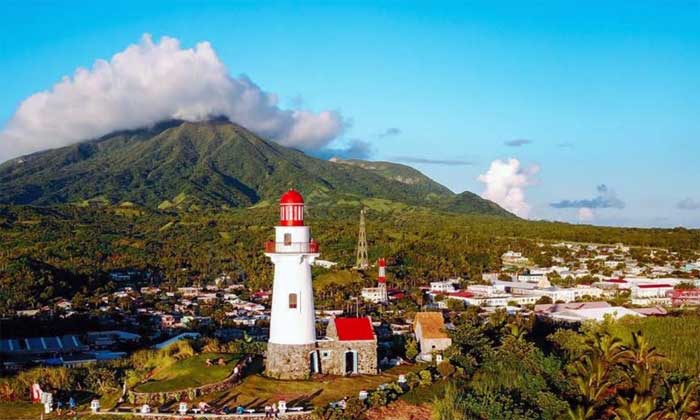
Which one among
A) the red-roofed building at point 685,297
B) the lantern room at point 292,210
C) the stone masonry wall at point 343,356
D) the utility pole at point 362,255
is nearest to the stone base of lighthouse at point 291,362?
the stone masonry wall at point 343,356

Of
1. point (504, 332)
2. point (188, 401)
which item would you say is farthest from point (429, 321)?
point (188, 401)

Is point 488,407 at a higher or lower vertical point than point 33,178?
Answer: lower

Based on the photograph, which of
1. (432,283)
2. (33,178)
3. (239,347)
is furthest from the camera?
(33,178)

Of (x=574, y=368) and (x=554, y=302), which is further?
(x=554, y=302)

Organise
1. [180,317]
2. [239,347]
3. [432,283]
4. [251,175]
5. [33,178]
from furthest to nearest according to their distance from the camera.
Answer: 1. [251,175]
2. [33,178]
3. [432,283]
4. [180,317]
5. [239,347]

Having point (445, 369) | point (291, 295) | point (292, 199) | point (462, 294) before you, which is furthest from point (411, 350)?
point (462, 294)

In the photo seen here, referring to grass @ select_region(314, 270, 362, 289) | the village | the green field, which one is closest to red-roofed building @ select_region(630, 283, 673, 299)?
the village

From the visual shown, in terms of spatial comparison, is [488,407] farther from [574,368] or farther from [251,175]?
[251,175]

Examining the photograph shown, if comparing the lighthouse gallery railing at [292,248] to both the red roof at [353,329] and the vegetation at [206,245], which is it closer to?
the red roof at [353,329]
